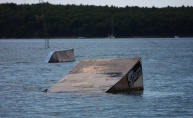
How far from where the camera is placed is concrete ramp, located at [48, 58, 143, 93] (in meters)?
33.8

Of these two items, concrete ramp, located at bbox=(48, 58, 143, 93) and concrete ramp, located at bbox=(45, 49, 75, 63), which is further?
concrete ramp, located at bbox=(45, 49, 75, 63)

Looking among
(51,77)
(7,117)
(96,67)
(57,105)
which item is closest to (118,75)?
(96,67)

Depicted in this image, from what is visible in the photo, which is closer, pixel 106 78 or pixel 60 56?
pixel 106 78

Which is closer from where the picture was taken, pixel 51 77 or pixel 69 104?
pixel 69 104

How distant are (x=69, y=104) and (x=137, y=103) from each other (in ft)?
9.40

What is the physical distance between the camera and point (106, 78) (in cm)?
3419

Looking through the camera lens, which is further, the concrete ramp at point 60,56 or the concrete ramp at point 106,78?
the concrete ramp at point 60,56

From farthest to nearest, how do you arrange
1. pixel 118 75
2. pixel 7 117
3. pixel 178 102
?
pixel 118 75 < pixel 178 102 < pixel 7 117

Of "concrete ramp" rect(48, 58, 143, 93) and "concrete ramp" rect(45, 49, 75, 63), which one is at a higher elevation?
"concrete ramp" rect(48, 58, 143, 93)

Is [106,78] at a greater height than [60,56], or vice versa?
[106,78]

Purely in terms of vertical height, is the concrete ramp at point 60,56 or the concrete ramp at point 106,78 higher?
the concrete ramp at point 106,78

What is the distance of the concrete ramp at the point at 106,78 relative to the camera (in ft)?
111

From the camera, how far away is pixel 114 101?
3150 centimetres

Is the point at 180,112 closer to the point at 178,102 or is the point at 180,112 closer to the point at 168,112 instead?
the point at 168,112
